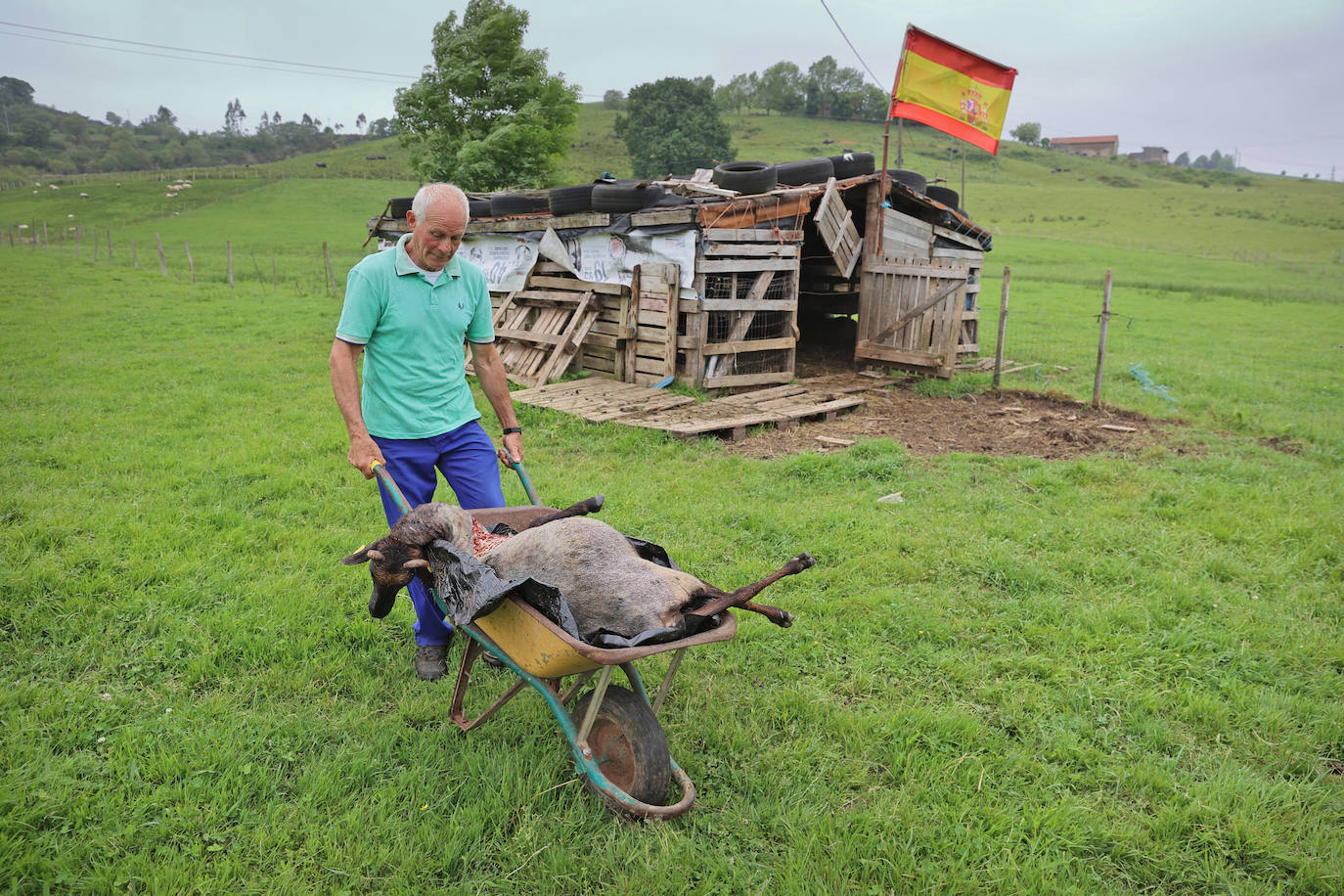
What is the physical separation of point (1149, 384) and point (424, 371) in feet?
37.6

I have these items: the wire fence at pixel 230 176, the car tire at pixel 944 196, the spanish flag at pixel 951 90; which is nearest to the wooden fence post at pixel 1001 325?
the spanish flag at pixel 951 90

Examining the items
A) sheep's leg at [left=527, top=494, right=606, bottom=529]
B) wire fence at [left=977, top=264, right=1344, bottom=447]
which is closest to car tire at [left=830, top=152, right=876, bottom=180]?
wire fence at [left=977, top=264, right=1344, bottom=447]

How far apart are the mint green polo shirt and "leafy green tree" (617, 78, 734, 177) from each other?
53.5 meters

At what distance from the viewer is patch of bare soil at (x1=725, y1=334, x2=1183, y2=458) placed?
323 inches

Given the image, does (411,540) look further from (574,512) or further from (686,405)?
(686,405)

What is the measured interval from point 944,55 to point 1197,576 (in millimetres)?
7950

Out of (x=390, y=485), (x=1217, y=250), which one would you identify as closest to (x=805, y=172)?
(x=390, y=485)

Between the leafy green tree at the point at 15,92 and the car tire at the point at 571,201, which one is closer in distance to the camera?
the car tire at the point at 571,201

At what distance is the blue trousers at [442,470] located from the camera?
367cm

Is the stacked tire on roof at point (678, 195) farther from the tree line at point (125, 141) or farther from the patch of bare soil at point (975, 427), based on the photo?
the tree line at point (125, 141)

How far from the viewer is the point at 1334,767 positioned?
10.7ft

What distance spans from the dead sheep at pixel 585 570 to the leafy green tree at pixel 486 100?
31121 mm

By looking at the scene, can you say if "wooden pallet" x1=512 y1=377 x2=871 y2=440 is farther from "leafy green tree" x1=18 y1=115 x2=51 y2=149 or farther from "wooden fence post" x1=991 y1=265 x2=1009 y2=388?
"leafy green tree" x1=18 y1=115 x2=51 y2=149

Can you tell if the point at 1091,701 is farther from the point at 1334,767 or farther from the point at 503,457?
the point at 503,457
